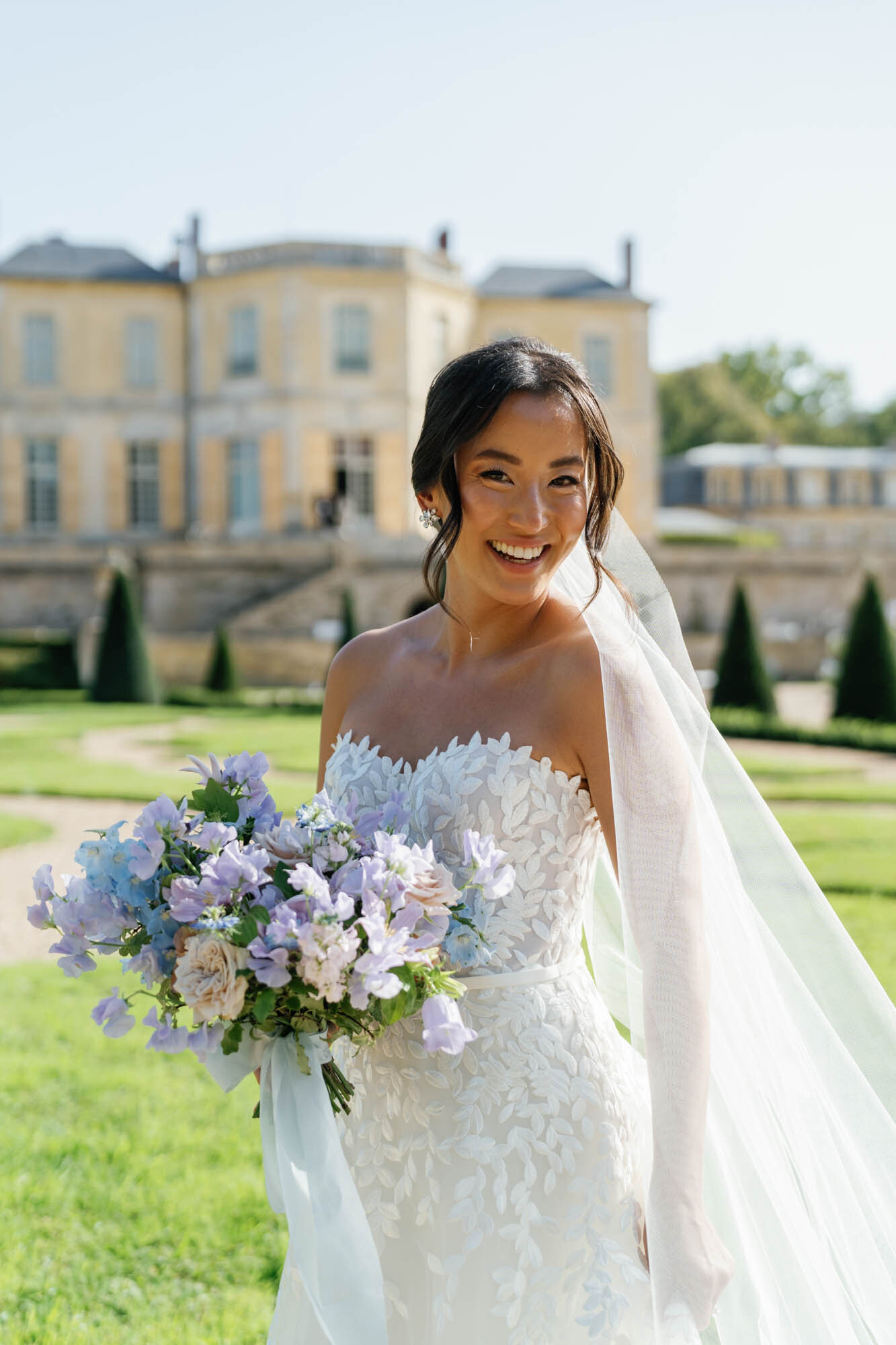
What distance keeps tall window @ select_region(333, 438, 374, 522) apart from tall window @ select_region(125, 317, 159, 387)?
17.5 ft

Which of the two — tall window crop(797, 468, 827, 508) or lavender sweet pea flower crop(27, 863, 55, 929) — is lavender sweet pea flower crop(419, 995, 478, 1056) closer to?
lavender sweet pea flower crop(27, 863, 55, 929)

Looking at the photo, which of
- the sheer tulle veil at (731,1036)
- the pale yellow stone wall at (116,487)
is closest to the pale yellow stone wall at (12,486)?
the pale yellow stone wall at (116,487)

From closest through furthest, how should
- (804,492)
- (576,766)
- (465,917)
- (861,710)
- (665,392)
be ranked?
(465,917) → (576,766) → (861,710) → (804,492) → (665,392)

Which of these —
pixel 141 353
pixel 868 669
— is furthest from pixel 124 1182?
pixel 141 353

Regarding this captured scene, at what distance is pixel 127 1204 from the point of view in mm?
3596

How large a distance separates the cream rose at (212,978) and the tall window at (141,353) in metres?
30.5

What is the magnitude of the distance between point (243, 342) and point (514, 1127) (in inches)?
1147

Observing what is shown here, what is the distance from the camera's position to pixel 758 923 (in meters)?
1.95

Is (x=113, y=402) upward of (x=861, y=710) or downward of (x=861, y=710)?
upward

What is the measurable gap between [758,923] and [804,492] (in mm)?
50589

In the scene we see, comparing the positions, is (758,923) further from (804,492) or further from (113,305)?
(804,492)

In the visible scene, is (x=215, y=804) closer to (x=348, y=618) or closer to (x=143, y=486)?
(x=348, y=618)

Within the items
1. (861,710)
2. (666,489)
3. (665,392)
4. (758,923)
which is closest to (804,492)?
(666,489)

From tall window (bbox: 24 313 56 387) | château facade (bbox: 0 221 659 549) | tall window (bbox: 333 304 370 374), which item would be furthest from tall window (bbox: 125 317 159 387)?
tall window (bbox: 333 304 370 374)
